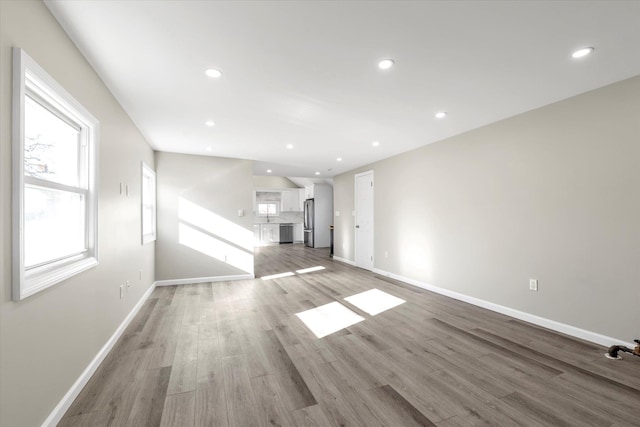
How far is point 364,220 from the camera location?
637cm

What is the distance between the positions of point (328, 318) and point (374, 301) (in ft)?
3.06

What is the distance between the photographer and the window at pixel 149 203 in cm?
424

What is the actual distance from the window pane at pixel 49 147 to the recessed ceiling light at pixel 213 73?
3.52 ft

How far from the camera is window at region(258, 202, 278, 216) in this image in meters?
11.8

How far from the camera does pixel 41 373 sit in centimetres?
151

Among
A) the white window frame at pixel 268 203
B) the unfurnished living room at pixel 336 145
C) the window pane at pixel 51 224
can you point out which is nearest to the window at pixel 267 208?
the white window frame at pixel 268 203

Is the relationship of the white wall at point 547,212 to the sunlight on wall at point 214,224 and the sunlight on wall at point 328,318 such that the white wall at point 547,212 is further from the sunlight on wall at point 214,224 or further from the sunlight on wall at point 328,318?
the sunlight on wall at point 214,224

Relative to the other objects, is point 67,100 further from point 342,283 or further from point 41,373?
point 342,283

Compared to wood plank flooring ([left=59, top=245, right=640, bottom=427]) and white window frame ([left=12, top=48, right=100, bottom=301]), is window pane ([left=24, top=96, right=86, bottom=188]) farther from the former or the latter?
wood plank flooring ([left=59, top=245, right=640, bottom=427])

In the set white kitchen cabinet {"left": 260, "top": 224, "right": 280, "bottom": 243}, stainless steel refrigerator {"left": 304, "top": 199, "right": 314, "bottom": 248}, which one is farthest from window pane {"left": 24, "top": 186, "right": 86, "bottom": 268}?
white kitchen cabinet {"left": 260, "top": 224, "right": 280, "bottom": 243}

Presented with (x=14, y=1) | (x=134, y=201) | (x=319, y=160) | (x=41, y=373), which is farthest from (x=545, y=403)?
(x=319, y=160)

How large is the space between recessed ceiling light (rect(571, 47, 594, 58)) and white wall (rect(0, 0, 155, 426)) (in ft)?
11.3

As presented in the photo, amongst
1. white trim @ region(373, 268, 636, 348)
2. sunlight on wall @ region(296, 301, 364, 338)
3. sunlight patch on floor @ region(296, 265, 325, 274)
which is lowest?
sunlight on wall @ region(296, 301, 364, 338)

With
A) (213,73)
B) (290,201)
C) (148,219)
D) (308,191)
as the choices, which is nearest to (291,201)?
(290,201)
